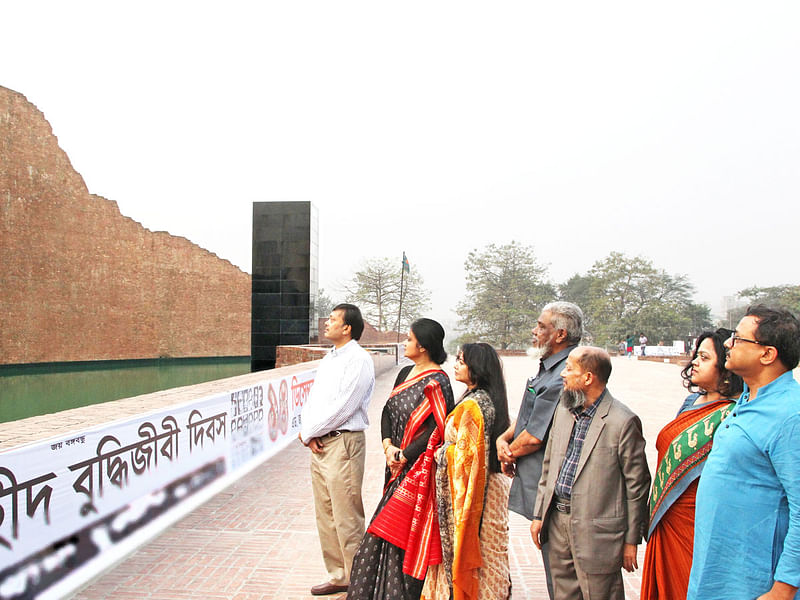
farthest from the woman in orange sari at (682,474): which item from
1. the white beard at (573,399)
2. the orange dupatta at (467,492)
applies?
the orange dupatta at (467,492)

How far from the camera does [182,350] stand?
36844 mm

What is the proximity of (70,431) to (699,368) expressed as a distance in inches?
117

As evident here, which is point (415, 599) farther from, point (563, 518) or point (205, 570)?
point (205, 570)

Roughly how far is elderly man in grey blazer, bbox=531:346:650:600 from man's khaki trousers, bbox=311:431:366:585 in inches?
45.8

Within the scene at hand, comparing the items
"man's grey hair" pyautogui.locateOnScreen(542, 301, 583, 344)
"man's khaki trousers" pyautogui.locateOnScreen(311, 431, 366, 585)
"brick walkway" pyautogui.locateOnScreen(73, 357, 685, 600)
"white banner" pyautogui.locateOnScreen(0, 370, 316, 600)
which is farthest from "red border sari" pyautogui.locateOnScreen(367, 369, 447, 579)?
"white banner" pyautogui.locateOnScreen(0, 370, 316, 600)

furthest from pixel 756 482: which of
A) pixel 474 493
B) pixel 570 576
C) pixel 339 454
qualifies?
pixel 339 454

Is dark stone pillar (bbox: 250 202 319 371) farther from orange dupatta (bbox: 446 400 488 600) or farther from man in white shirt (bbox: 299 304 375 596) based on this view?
orange dupatta (bbox: 446 400 488 600)

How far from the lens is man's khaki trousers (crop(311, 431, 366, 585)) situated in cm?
319

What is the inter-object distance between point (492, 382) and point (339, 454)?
0.97m

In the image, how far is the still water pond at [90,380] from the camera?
17.2m

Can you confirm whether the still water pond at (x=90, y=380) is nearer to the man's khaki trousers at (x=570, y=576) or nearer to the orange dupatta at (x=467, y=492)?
the orange dupatta at (x=467, y=492)

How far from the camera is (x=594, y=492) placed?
7.34ft

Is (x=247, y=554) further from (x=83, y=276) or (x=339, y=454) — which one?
(x=83, y=276)

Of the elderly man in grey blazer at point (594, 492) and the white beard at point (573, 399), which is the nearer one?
the elderly man in grey blazer at point (594, 492)
